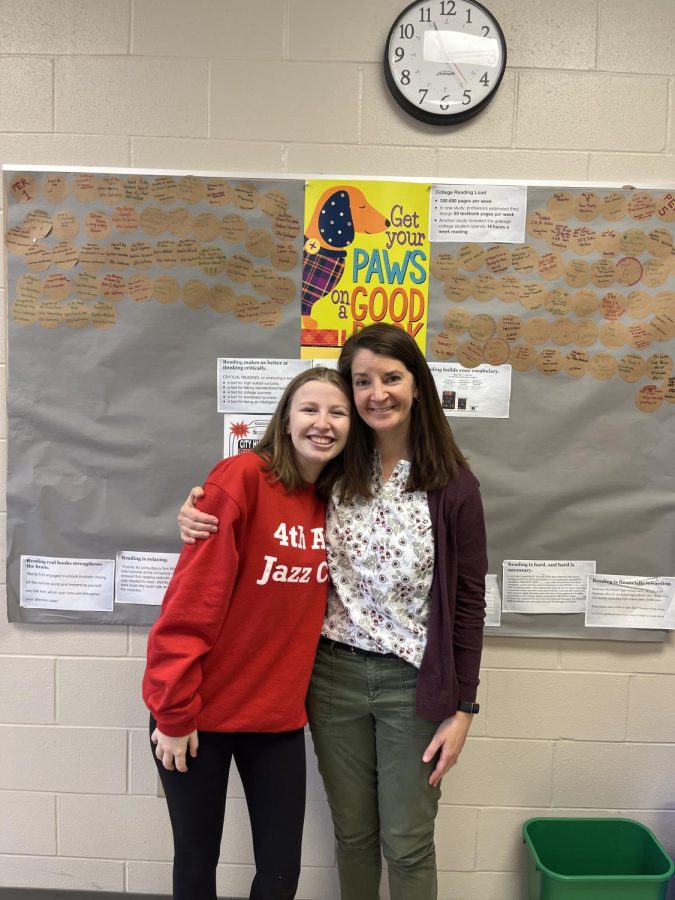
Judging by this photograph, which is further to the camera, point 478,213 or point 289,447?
point 478,213

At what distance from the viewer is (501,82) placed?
158 cm

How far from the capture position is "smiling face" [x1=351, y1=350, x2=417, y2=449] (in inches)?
48.7

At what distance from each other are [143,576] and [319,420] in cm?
81

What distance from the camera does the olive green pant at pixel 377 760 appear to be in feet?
4.20

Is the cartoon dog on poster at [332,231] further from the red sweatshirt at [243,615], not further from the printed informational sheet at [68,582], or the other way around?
the printed informational sheet at [68,582]

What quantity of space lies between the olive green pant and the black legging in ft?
0.29

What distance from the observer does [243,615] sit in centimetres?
121

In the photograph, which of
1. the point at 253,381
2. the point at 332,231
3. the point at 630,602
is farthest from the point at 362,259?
the point at 630,602

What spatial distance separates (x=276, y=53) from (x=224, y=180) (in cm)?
36

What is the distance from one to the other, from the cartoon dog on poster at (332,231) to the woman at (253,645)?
1.51 feet

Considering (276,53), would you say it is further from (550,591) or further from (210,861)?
(210,861)

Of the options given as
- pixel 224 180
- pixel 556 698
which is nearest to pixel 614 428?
pixel 556 698

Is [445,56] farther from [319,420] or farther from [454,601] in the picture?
[454,601]

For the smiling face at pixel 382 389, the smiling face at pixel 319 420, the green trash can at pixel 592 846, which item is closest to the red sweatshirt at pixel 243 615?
the smiling face at pixel 319 420
